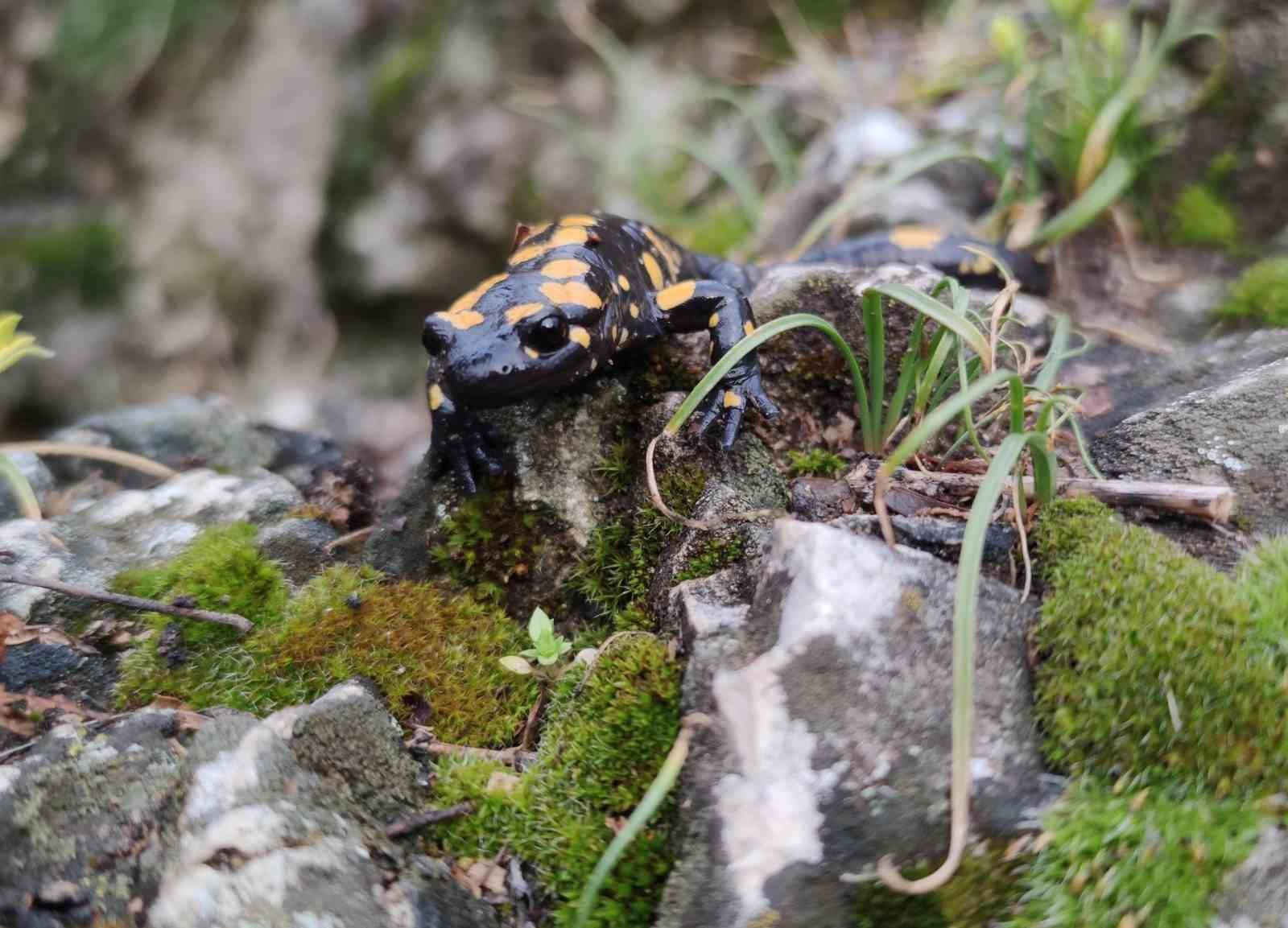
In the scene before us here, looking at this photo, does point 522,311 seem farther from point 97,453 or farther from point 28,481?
point 28,481

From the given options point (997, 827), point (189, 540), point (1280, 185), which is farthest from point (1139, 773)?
point (1280, 185)

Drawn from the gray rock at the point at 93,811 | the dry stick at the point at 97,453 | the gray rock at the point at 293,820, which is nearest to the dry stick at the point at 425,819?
the gray rock at the point at 293,820

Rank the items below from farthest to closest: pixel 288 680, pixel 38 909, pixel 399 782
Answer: pixel 288 680, pixel 399 782, pixel 38 909

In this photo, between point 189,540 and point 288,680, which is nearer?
point 288,680

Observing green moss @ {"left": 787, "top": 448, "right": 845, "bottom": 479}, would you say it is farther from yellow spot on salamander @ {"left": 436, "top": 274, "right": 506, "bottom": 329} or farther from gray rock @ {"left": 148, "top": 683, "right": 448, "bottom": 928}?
gray rock @ {"left": 148, "top": 683, "right": 448, "bottom": 928}

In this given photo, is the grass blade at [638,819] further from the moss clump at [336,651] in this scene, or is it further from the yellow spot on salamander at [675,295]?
the yellow spot on salamander at [675,295]

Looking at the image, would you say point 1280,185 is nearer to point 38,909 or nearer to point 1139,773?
point 1139,773
